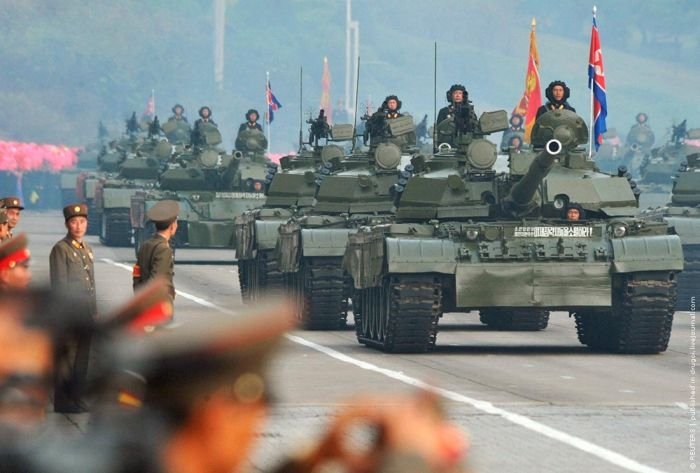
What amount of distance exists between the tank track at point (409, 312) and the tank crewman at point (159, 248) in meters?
6.51

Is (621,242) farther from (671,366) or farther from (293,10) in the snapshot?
(293,10)

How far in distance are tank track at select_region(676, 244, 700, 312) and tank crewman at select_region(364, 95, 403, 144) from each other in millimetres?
5004

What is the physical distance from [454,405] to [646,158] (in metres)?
38.2

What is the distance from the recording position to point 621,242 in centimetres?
2048

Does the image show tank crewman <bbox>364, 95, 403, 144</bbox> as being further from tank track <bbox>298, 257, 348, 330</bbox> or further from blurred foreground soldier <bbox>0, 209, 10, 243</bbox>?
blurred foreground soldier <bbox>0, 209, 10, 243</bbox>

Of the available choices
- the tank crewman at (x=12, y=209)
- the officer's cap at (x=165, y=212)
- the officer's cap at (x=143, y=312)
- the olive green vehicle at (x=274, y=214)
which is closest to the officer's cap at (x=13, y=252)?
the officer's cap at (x=143, y=312)

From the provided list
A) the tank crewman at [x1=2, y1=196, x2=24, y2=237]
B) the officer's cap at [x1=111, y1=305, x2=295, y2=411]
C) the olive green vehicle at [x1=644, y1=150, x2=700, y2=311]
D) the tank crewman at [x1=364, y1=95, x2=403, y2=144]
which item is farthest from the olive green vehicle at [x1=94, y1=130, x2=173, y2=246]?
the officer's cap at [x1=111, y1=305, x2=295, y2=411]

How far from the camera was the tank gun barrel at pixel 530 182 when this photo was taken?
20.3m

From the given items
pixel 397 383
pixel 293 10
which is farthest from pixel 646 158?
pixel 293 10

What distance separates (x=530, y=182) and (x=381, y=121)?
7.25 meters

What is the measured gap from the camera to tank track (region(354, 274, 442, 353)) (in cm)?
2000

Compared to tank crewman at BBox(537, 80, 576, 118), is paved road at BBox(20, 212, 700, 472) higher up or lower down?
lower down

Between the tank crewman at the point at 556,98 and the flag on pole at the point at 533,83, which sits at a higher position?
the flag on pole at the point at 533,83

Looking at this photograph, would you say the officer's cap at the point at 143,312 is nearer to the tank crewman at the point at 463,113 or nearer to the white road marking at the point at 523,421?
the white road marking at the point at 523,421
